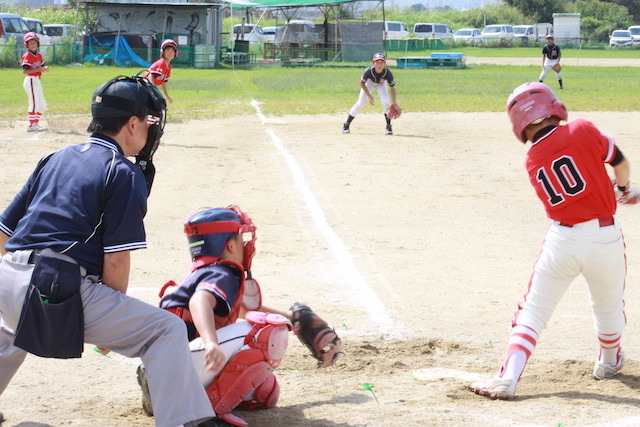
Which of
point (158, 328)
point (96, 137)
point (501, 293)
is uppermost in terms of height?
point (96, 137)

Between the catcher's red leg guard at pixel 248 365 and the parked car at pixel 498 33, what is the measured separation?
7128cm

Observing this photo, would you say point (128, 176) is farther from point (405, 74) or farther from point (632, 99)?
point (405, 74)

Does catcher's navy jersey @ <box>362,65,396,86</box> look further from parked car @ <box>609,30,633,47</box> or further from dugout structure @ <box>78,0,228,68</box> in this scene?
parked car @ <box>609,30,633,47</box>

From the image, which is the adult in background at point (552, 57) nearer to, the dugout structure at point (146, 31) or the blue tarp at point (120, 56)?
the dugout structure at point (146, 31)

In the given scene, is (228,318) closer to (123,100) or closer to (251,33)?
(123,100)

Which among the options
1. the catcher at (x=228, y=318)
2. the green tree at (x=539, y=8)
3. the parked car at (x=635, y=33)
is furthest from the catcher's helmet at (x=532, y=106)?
the green tree at (x=539, y=8)

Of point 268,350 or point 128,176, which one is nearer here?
point 128,176

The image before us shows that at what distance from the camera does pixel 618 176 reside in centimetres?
477

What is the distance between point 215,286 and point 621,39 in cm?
7225

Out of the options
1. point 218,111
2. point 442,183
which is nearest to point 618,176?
point 442,183

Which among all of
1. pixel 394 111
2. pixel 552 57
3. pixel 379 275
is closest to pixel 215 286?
pixel 379 275

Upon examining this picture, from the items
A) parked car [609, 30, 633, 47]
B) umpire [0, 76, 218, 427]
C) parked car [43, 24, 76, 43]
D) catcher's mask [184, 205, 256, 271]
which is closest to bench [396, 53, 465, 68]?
parked car [43, 24, 76, 43]

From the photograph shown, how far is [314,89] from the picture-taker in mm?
31109

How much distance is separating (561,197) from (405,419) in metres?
1.52
